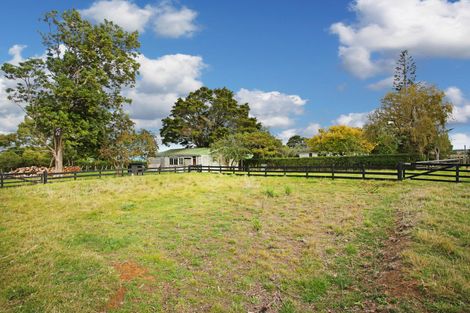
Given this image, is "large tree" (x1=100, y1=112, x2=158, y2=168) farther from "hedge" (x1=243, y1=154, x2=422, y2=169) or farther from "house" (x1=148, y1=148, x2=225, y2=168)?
"hedge" (x1=243, y1=154, x2=422, y2=169)

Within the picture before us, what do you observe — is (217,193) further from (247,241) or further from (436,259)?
(436,259)

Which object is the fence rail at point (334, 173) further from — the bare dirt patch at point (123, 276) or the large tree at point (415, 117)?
the bare dirt patch at point (123, 276)

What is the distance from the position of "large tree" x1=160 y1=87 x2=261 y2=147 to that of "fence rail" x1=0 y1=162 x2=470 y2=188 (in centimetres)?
2081

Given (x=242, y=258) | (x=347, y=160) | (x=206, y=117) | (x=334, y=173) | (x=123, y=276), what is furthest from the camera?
(x=206, y=117)

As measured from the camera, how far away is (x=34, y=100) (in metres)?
27.8

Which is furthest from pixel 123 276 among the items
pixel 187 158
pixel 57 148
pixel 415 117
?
pixel 187 158

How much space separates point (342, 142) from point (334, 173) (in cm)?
3022

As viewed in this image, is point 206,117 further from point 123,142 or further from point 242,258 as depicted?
point 242,258

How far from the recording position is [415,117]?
1304 inches

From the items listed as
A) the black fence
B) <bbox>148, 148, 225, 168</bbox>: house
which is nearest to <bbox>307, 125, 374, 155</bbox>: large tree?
<bbox>148, 148, 225, 168</bbox>: house

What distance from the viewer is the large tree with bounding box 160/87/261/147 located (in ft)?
172

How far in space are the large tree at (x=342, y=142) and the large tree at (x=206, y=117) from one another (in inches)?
487

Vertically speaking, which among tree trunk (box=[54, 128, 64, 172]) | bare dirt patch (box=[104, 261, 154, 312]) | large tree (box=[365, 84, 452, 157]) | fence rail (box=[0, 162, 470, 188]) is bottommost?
bare dirt patch (box=[104, 261, 154, 312])

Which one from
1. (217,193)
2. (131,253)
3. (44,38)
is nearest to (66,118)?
(44,38)
